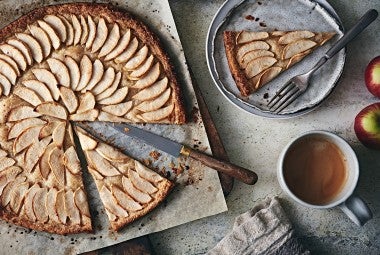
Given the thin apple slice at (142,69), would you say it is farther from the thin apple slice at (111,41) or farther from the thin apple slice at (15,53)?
the thin apple slice at (15,53)

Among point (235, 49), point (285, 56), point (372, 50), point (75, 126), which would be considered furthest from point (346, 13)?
point (75, 126)

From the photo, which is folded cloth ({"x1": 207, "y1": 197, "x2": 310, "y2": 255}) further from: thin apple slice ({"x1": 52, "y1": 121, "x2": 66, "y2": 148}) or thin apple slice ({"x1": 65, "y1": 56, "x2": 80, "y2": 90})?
thin apple slice ({"x1": 65, "y1": 56, "x2": 80, "y2": 90})

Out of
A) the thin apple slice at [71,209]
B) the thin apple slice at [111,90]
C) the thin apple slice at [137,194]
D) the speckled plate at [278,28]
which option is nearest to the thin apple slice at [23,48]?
the thin apple slice at [111,90]

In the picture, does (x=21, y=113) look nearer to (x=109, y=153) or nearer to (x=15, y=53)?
(x=15, y=53)

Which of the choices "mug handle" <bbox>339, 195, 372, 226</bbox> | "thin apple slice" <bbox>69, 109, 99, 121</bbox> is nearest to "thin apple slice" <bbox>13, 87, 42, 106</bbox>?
"thin apple slice" <bbox>69, 109, 99, 121</bbox>

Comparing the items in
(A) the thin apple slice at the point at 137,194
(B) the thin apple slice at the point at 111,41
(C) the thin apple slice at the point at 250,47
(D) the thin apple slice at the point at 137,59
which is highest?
(B) the thin apple slice at the point at 111,41

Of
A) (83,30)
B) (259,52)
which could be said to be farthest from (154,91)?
(259,52)

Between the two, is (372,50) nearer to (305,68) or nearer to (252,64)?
(305,68)
